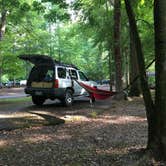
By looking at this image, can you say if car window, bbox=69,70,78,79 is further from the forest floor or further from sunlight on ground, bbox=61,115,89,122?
sunlight on ground, bbox=61,115,89,122

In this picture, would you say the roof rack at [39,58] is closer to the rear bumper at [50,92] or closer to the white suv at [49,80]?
the white suv at [49,80]

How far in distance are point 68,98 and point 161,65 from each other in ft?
36.1

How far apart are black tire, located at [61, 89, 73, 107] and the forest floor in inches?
125

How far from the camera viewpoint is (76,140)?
9391 millimetres

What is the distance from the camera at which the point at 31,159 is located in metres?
7.58

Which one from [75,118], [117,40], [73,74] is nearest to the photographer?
[75,118]

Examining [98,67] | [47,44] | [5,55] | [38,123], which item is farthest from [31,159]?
[98,67]

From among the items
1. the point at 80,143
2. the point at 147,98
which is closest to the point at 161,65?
the point at 147,98

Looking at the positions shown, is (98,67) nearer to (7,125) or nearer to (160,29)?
(7,125)

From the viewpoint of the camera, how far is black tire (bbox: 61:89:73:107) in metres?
17.4

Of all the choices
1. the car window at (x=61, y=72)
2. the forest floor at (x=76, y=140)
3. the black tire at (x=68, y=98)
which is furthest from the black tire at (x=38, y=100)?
the forest floor at (x=76, y=140)

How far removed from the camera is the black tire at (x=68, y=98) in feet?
57.2

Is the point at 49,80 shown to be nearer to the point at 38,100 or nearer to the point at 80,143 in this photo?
the point at 38,100

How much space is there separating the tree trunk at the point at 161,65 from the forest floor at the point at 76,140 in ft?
2.03
